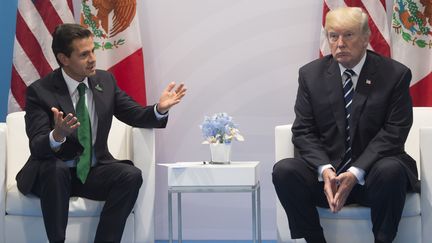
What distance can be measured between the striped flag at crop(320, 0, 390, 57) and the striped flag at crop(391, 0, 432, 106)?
0.21ft

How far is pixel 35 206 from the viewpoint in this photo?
4199 millimetres

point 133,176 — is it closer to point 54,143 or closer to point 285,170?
point 54,143

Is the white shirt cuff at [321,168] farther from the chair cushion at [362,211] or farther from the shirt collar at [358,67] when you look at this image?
the shirt collar at [358,67]

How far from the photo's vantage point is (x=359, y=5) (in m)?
5.18

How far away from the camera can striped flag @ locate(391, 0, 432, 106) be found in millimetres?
5129

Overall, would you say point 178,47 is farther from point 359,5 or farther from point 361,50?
point 361,50

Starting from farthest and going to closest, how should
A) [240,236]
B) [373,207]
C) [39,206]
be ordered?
[240,236] → [39,206] → [373,207]

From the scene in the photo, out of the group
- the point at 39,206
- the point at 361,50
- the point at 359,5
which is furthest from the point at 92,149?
the point at 359,5

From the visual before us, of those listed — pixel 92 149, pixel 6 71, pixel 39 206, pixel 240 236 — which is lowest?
pixel 240 236

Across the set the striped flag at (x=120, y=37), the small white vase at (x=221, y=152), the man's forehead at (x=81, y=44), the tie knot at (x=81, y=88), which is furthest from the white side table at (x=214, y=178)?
the striped flag at (x=120, y=37)

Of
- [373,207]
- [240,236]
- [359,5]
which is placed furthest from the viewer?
[240,236]

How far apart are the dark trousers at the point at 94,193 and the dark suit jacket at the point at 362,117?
37.5 inches

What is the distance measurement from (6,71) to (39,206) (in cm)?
182

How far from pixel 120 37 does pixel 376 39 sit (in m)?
1.74
